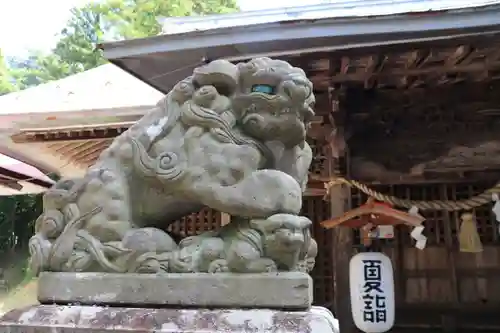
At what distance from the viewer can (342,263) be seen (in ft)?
16.4

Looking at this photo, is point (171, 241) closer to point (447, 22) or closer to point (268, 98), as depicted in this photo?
point (268, 98)

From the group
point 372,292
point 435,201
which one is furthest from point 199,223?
point 435,201

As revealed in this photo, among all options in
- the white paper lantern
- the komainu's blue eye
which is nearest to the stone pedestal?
the komainu's blue eye

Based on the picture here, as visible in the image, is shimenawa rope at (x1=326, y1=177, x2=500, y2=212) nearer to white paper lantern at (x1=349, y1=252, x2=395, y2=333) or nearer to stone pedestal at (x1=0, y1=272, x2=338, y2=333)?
white paper lantern at (x1=349, y1=252, x2=395, y2=333)

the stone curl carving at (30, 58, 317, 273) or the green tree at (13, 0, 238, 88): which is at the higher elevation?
the green tree at (13, 0, 238, 88)

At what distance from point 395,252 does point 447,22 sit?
9.27ft

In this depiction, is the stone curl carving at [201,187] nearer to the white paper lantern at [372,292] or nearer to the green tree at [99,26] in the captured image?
the white paper lantern at [372,292]

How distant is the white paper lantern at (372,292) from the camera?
4.53m

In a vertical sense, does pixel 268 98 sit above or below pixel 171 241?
above

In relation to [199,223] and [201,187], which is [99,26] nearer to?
[199,223]

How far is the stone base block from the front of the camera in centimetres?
158

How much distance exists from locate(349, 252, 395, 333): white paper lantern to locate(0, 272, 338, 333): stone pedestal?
3.13 meters

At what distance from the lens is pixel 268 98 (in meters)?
1.88

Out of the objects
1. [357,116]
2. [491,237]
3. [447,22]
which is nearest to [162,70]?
[357,116]
